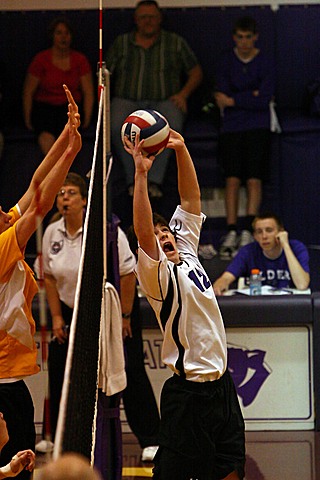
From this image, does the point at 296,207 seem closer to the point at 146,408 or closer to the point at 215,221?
the point at 215,221

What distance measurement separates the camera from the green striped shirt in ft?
30.2

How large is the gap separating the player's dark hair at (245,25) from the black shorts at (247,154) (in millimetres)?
886

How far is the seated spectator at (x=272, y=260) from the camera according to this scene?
24.0 ft

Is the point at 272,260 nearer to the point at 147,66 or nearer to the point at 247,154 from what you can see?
the point at 247,154

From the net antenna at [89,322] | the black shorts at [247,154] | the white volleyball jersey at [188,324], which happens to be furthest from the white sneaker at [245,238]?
the white volleyball jersey at [188,324]

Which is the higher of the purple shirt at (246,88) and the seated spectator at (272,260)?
the purple shirt at (246,88)

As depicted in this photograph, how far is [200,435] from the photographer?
169 inches

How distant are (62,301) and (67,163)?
7.66 feet

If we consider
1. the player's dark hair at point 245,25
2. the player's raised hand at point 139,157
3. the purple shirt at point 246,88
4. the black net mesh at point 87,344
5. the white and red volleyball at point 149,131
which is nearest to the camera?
the black net mesh at point 87,344

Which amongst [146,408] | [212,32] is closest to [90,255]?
[146,408]

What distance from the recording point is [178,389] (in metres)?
4.35

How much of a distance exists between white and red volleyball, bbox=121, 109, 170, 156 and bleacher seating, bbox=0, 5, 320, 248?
4.80m

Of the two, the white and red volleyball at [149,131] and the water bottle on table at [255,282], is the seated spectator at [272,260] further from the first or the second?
the white and red volleyball at [149,131]

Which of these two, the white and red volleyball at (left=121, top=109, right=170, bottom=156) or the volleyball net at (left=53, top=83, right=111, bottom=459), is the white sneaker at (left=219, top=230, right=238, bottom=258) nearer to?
the volleyball net at (left=53, top=83, right=111, bottom=459)
